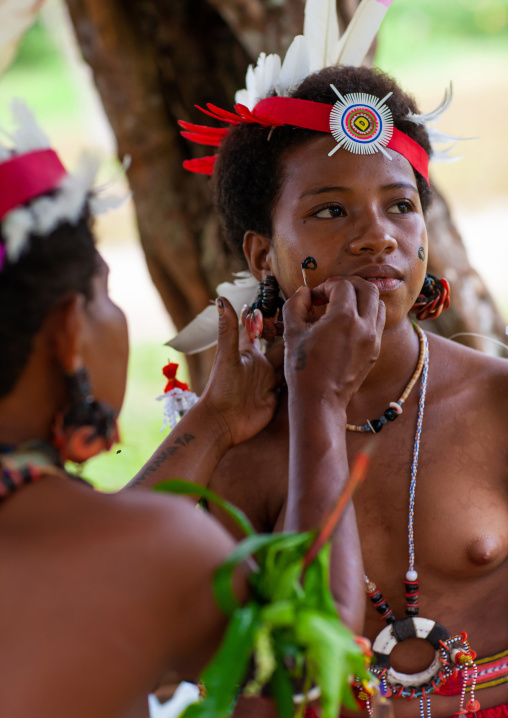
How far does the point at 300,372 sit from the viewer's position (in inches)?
73.0

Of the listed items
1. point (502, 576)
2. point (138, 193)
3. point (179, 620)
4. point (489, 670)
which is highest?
point (138, 193)

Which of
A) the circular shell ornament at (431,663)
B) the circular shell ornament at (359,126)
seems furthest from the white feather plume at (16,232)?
the circular shell ornament at (431,663)

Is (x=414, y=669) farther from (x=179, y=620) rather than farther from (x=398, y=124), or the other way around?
(x=398, y=124)

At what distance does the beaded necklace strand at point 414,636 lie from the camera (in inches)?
84.1

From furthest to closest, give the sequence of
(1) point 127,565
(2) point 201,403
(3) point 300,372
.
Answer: (2) point 201,403 < (3) point 300,372 < (1) point 127,565

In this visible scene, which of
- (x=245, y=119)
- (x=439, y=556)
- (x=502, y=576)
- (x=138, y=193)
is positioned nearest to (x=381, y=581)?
(x=439, y=556)

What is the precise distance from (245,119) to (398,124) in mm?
453

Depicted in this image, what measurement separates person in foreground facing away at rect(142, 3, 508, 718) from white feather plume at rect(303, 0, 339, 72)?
150 millimetres

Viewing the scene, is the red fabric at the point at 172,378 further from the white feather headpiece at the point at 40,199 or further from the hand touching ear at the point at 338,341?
the white feather headpiece at the point at 40,199

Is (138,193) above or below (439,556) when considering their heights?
above

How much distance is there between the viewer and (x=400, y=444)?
2291mm

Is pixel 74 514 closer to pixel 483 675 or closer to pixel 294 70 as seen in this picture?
pixel 483 675

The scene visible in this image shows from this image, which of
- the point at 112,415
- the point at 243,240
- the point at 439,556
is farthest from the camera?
the point at 243,240

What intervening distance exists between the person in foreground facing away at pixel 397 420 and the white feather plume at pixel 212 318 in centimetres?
26
